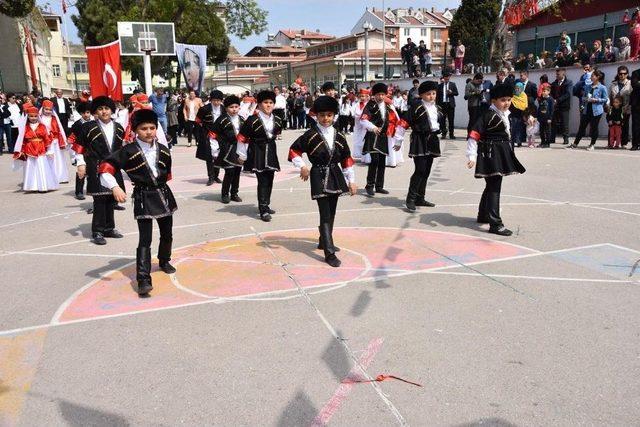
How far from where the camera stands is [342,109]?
77.8ft

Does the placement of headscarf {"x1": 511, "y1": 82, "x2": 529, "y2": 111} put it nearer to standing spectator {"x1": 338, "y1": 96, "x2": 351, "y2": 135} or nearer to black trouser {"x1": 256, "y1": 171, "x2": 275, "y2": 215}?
standing spectator {"x1": 338, "y1": 96, "x2": 351, "y2": 135}

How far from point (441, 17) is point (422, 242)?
326 feet

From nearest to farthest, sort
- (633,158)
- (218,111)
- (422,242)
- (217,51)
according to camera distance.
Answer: (422,242) → (218,111) → (633,158) → (217,51)

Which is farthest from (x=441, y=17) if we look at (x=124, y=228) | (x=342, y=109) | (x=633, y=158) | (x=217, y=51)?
(x=124, y=228)

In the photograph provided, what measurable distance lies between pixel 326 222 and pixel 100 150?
3.60 m

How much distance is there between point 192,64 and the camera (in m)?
23.9

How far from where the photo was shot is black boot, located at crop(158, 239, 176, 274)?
634 centimetres

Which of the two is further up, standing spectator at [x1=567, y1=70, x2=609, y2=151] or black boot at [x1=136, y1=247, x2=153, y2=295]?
standing spectator at [x1=567, y1=70, x2=609, y2=151]

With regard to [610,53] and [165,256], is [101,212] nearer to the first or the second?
[165,256]

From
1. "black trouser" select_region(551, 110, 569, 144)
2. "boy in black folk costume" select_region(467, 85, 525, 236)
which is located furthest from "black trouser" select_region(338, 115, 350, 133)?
"boy in black folk costume" select_region(467, 85, 525, 236)

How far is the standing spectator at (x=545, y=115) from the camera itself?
55.8 ft

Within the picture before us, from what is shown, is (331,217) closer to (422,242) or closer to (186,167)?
(422,242)

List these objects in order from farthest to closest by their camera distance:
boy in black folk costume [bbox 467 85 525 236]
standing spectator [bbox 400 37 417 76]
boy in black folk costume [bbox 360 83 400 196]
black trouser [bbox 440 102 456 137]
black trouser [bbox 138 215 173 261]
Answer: standing spectator [bbox 400 37 417 76] < black trouser [bbox 440 102 456 137] < boy in black folk costume [bbox 360 83 400 196] < boy in black folk costume [bbox 467 85 525 236] < black trouser [bbox 138 215 173 261]

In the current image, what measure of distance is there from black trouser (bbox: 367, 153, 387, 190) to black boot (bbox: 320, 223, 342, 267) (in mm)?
4281
